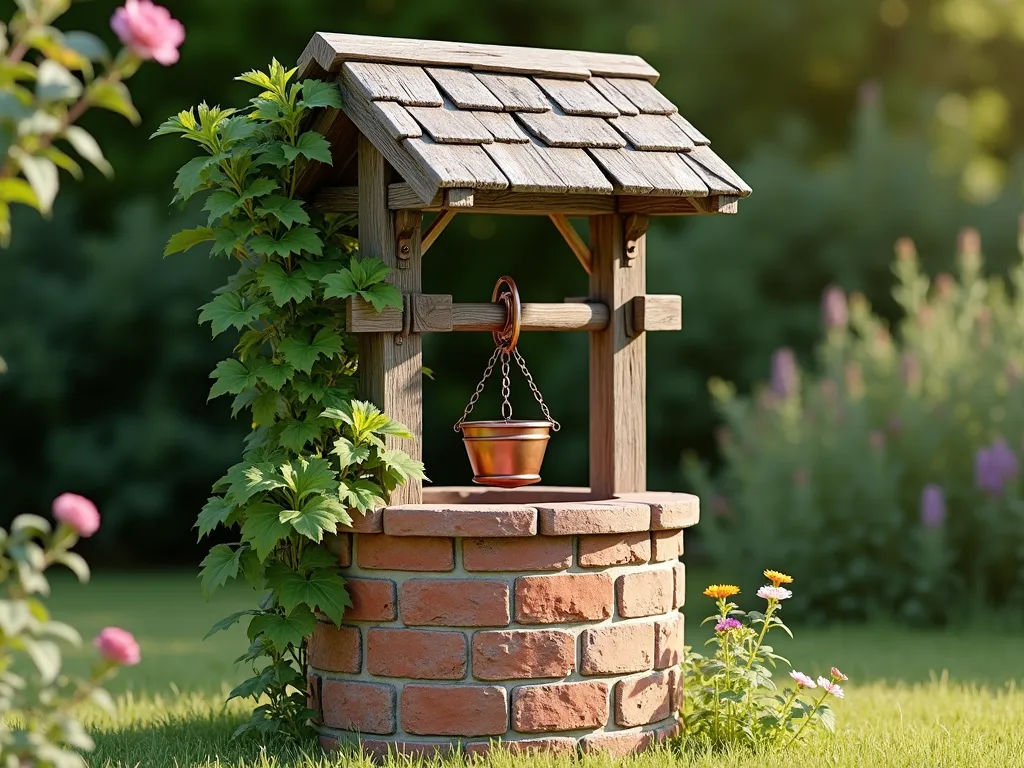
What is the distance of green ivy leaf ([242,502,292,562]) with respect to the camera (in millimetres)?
4641

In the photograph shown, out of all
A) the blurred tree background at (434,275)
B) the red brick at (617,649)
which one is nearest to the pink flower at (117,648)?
the red brick at (617,649)

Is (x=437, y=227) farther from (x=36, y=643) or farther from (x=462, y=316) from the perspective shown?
(x=36, y=643)

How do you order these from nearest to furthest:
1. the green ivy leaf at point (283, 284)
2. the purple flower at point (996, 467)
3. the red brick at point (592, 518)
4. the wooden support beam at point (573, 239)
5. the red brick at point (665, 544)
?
the red brick at point (592, 518), the green ivy leaf at point (283, 284), the red brick at point (665, 544), the wooden support beam at point (573, 239), the purple flower at point (996, 467)

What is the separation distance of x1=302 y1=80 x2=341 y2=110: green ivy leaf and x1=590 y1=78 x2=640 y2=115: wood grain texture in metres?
1.04

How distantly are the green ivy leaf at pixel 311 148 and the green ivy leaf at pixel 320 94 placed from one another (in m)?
0.11

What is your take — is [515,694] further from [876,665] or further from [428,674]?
[876,665]

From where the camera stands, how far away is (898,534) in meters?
9.08

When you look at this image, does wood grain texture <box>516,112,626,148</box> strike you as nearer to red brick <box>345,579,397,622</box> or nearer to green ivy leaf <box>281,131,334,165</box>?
green ivy leaf <box>281,131,334,165</box>

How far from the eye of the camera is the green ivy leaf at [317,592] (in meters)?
4.73

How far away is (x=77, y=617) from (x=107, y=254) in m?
3.66

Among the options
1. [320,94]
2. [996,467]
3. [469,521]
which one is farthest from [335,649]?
[996,467]

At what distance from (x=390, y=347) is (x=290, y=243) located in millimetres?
523

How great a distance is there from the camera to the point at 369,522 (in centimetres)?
473

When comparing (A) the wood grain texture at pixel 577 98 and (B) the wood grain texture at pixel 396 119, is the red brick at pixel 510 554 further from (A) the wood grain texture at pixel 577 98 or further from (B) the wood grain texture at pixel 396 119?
(A) the wood grain texture at pixel 577 98
